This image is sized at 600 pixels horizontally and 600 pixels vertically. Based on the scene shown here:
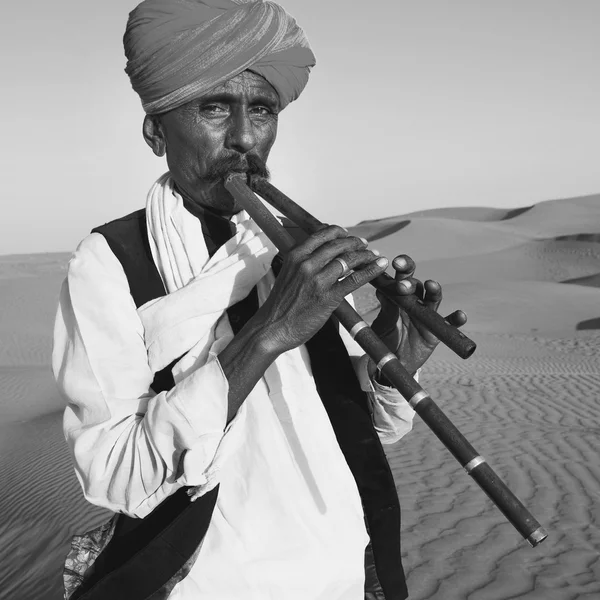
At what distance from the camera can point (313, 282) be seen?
1485mm

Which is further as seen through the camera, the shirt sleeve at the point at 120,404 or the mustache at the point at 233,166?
the mustache at the point at 233,166

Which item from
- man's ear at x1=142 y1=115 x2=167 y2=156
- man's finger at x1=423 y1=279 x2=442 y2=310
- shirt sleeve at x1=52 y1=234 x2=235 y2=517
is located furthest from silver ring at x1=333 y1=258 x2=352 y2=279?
man's ear at x1=142 y1=115 x2=167 y2=156

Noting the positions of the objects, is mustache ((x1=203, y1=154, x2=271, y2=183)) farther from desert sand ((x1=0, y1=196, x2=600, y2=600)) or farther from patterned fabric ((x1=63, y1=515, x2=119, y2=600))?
desert sand ((x1=0, y1=196, x2=600, y2=600))

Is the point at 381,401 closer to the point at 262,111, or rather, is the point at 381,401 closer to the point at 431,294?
the point at 431,294

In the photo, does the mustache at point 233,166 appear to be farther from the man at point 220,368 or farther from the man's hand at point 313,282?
the man's hand at point 313,282

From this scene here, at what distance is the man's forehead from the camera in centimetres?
190

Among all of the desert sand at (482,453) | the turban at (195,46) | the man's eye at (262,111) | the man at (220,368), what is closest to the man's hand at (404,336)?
the man at (220,368)

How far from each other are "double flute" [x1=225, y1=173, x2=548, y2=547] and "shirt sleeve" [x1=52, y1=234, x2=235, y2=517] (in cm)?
33

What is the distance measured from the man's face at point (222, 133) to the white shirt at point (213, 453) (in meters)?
0.35

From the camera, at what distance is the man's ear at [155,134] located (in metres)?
2.06

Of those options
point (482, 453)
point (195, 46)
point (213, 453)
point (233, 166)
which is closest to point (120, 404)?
point (213, 453)

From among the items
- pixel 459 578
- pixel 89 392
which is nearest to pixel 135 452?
pixel 89 392

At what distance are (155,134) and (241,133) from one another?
1.10 ft

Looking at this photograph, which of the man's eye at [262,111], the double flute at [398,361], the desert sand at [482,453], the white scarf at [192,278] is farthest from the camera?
the desert sand at [482,453]
